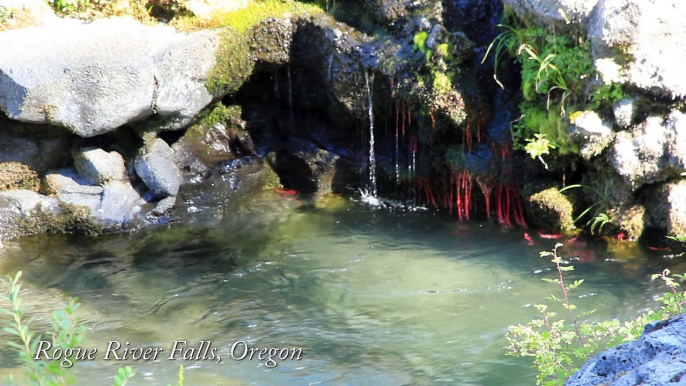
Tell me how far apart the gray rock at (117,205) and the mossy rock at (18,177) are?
38.3 inches

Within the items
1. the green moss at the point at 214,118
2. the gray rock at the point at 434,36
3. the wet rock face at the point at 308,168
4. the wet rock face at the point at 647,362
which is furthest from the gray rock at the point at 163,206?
the wet rock face at the point at 647,362

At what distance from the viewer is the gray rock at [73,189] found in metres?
8.49

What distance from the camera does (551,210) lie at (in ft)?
26.2

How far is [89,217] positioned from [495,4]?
5.78m

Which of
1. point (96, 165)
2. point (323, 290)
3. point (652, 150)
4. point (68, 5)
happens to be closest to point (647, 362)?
point (323, 290)

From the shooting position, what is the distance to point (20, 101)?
7.86 m

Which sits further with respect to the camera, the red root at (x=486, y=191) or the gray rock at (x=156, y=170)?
the gray rock at (x=156, y=170)

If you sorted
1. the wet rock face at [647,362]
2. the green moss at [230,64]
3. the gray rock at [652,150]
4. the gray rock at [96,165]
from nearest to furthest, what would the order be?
the wet rock face at [647,362], the gray rock at [652,150], the gray rock at [96,165], the green moss at [230,64]

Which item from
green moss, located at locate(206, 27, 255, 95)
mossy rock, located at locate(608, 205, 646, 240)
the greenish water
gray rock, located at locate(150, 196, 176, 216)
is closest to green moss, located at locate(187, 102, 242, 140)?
green moss, located at locate(206, 27, 255, 95)

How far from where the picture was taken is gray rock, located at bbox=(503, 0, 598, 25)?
23.8 ft

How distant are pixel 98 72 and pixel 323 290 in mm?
3767

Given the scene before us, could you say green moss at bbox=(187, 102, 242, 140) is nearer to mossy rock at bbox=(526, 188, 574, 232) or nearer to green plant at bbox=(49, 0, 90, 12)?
green plant at bbox=(49, 0, 90, 12)

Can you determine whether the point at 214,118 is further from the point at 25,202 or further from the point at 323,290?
the point at 323,290

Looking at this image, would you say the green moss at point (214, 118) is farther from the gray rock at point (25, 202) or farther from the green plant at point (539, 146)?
the green plant at point (539, 146)
